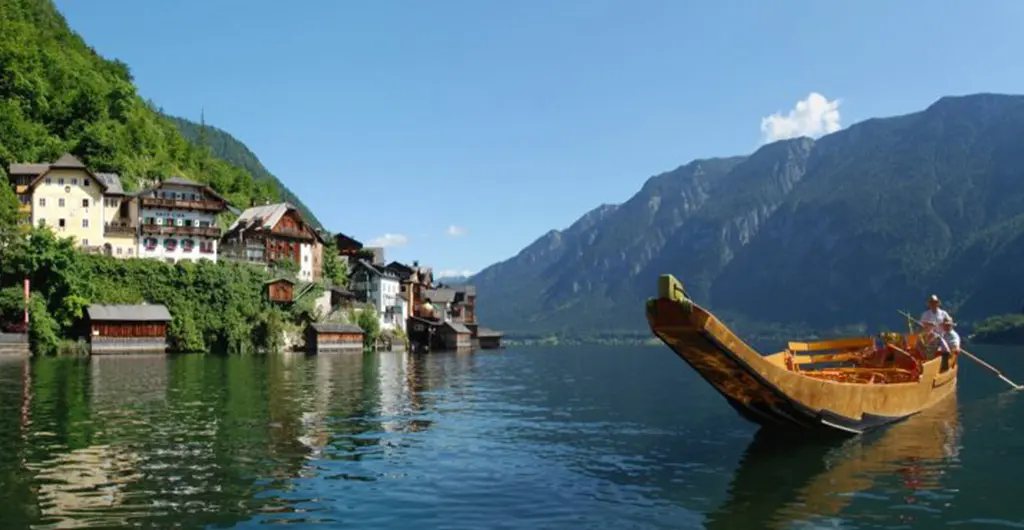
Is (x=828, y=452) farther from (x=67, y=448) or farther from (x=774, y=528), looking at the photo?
(x=67, y=448)

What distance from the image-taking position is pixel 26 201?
3561 inches

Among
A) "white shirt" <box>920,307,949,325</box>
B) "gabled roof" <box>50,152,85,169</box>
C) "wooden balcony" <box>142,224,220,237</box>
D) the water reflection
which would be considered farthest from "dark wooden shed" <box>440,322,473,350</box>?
the water reflection

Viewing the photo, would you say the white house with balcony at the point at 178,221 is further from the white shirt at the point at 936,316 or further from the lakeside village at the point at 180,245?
the white shirt at the point at 936,316

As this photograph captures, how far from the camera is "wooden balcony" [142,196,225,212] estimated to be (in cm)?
9681

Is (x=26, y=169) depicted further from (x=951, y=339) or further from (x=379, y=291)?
(x=951, y=339)

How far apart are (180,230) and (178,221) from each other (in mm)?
2449

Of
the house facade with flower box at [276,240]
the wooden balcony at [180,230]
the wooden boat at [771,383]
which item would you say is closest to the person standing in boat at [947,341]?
the wooden boat at [771,383]

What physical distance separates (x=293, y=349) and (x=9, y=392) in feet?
206

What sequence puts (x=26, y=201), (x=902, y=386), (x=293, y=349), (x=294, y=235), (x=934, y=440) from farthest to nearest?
1. (x=294, y=235)
2. (x=293, y=349)
3. (x=26, y=201)
4. (x=902, y=386)
5. (x=934, y=440)

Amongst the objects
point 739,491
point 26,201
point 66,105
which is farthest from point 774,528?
point 66,105

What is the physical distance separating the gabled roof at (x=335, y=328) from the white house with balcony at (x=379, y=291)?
18622 mm

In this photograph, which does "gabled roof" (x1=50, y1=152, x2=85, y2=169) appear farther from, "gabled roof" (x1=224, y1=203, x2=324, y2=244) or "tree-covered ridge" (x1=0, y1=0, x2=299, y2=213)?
"gabled roof" (x1=224, y1=203, x2=324, y2=244)

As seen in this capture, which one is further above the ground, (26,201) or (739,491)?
(26,201)

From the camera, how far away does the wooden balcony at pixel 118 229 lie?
93.5 metres
